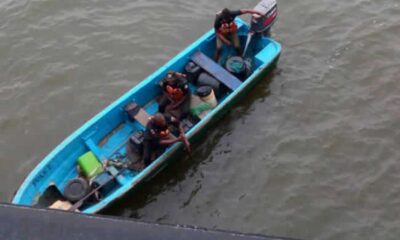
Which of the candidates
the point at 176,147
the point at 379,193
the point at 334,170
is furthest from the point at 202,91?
the point at 379,193

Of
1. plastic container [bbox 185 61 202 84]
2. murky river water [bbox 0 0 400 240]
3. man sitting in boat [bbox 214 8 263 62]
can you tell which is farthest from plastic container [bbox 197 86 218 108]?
man sitting in boat [bbox 214 8 263 62]

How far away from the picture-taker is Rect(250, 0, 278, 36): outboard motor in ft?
33.4

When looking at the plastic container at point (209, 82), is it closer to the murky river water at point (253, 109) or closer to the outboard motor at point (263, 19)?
the murky river water at point (253, 109)

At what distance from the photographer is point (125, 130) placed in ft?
29.7

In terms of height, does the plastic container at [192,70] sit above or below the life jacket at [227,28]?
below

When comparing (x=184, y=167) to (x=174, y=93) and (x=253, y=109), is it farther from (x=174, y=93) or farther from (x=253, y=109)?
(x=253, y=109)

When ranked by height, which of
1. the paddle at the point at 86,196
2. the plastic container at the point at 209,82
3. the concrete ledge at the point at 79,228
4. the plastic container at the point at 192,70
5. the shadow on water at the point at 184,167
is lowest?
the shadow on water at the point at 184,167

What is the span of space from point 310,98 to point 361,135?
4.89ft

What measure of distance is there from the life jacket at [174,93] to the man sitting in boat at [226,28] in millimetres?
2075

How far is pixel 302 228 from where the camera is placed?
8.12 metres

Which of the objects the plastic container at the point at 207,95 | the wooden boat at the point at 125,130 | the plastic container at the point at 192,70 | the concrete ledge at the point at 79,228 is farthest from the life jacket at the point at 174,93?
the concrete ledge at the point at 79,228

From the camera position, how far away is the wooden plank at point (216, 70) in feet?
31.5

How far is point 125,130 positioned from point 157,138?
1.27m

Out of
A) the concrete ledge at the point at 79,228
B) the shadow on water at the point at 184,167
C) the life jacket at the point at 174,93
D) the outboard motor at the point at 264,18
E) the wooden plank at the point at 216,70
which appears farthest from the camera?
the outboard motor at the point at 264,18
